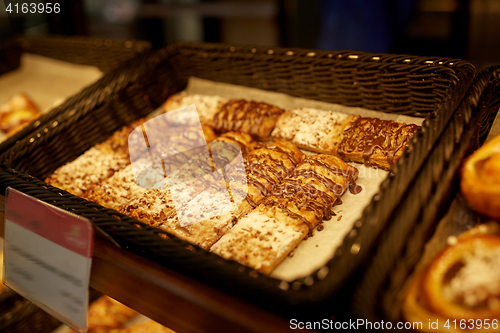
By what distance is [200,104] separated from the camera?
228cm

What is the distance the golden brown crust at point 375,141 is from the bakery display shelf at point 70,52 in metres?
1.48

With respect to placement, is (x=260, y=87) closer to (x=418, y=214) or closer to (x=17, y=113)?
(x=418, y=214)

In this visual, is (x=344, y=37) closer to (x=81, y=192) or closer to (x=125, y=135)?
(x=125, y=135)

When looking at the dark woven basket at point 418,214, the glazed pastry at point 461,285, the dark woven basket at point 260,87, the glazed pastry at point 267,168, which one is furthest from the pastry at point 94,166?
the glazed pastry at point 461,285

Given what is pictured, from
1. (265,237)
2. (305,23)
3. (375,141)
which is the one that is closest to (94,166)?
(265,237)

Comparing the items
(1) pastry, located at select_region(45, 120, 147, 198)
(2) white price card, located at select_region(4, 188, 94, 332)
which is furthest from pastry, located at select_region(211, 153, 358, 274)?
(1) pastry, located at select_region(45, 120, 147, 198)

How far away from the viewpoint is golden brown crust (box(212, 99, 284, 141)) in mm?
2051

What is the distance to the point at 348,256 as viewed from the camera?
3.23 ft

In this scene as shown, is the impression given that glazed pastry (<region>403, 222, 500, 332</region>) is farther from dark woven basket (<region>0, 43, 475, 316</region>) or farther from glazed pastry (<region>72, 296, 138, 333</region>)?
glazed pastry (<region>72, 296, 138, 333</region>)

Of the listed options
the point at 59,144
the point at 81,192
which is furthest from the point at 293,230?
the point at 59,144

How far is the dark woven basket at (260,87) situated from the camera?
101cm

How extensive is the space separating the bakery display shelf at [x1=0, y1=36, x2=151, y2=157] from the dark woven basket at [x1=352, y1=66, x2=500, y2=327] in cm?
185

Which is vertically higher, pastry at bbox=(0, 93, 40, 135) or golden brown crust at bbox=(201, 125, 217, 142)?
golden brown crust at bbox=(201, 125, 217, 142)

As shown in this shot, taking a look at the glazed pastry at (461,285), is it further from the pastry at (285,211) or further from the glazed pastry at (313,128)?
the glazed pastry at (313,128)
